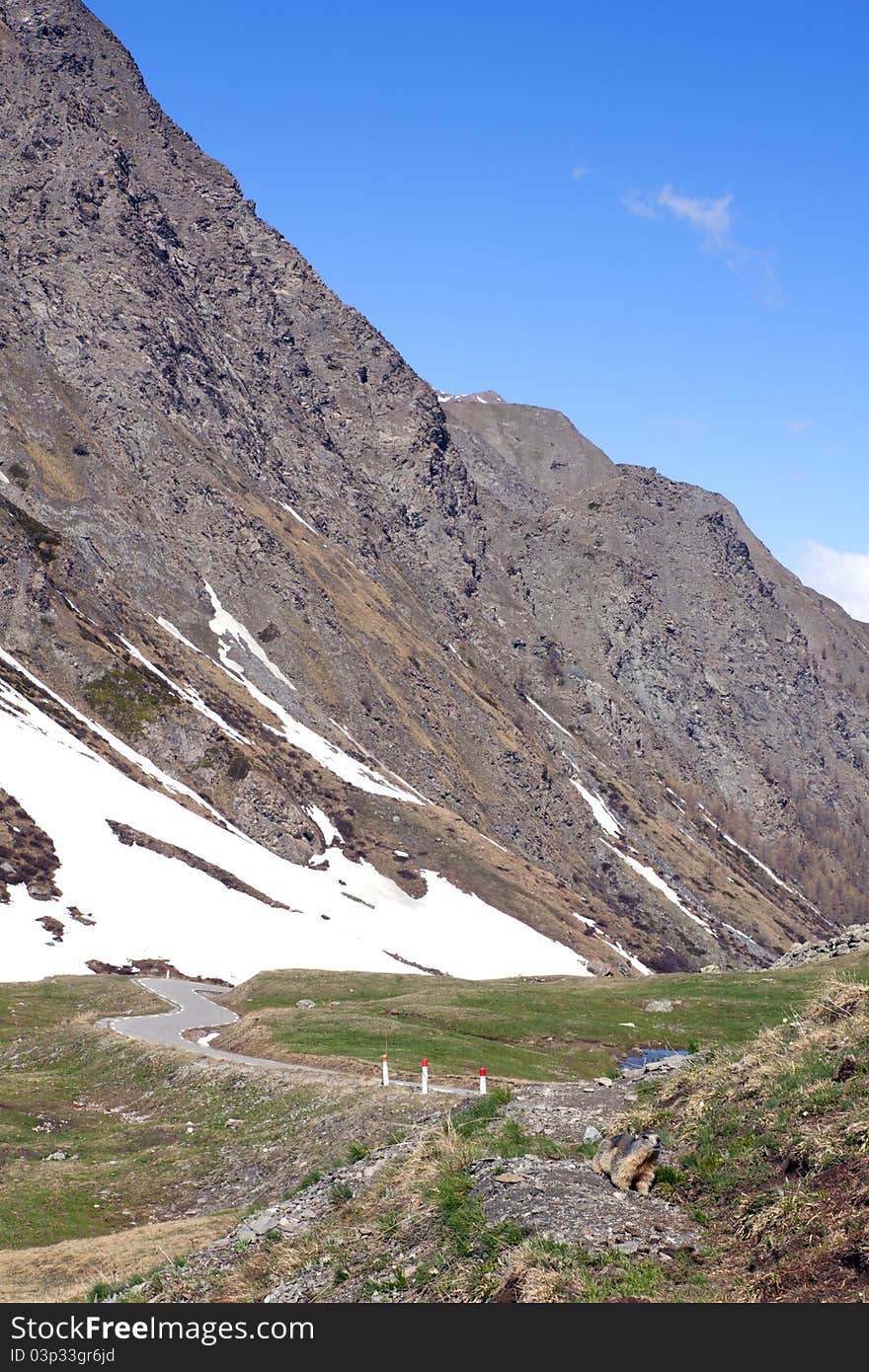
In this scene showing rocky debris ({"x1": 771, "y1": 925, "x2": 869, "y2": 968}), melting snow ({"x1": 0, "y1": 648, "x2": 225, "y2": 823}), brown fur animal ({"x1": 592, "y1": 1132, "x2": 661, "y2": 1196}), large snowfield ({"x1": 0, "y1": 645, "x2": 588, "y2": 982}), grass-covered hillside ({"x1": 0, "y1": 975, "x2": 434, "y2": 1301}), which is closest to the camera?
brown fur animal ({"x1": 592, "y1": 1132, "x2": 661, "y2": 1196})

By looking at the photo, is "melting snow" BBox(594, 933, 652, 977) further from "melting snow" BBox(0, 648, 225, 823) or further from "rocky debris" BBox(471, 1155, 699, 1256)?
"rocky debris" BBox(471, 1155, 699, 1256)

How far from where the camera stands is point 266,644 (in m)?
174

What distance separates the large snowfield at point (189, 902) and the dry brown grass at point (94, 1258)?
55.2 meters

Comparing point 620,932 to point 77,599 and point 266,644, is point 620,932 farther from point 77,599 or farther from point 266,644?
point 77,599

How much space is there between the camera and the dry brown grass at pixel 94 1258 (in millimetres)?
21125

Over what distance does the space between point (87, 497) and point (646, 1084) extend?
16028 centimetres

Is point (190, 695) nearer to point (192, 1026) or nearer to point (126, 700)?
point (126, 700)

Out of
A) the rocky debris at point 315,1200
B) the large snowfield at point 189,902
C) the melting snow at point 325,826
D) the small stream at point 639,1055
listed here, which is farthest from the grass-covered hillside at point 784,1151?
the melting snow at point 325,826

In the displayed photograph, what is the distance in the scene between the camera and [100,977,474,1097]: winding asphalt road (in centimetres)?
3653

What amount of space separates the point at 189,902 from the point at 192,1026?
50.0 m

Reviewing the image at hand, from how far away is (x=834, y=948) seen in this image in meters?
60.4

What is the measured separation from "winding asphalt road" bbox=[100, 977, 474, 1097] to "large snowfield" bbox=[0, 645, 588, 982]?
45.5ft

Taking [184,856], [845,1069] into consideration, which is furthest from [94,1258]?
[184,856]

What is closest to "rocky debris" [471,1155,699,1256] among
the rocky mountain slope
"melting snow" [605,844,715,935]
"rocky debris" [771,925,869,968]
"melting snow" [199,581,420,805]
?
"rocky debris" [771,925,869,968]
